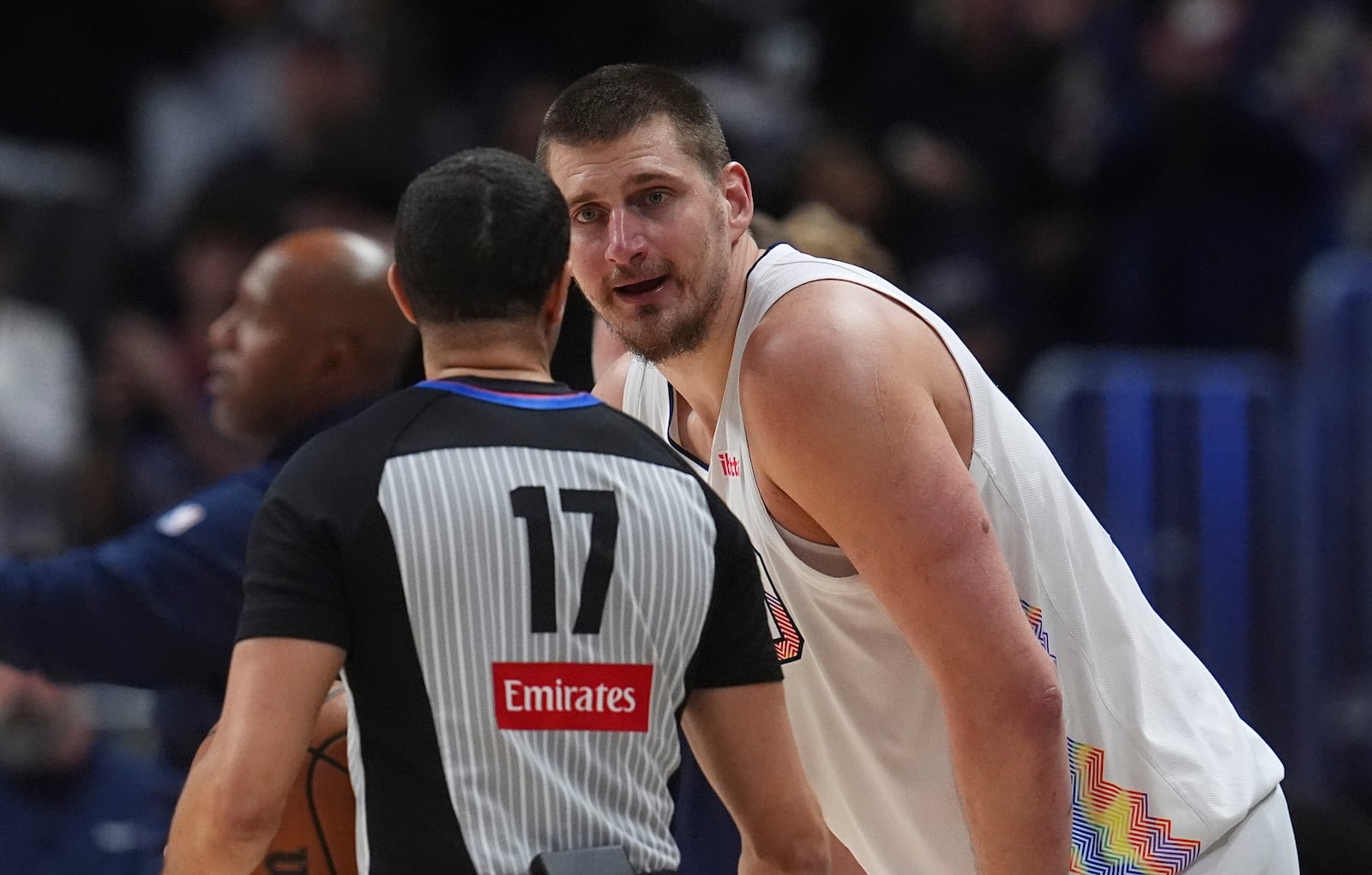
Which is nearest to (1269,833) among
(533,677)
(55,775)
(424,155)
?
(533,677)

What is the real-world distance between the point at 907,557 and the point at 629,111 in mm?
846

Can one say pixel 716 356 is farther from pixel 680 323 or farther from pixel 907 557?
pixel 907 557

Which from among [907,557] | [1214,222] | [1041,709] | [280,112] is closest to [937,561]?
[907,557]

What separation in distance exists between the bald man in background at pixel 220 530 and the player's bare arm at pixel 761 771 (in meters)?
1.26

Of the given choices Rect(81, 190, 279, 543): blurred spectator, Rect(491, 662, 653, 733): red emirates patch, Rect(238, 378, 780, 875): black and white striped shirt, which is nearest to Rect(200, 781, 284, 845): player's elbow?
Rect(238, 378, 780, 875): black and white striped shirt

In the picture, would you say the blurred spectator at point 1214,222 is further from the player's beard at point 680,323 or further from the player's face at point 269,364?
the player's beard at point 680,323

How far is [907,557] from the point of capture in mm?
2469

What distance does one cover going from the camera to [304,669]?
209 cm

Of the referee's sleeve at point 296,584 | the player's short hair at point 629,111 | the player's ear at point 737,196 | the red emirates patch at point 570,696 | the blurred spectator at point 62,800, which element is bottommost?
the blurred spectator at point 62,800

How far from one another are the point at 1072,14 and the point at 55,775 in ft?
18.7

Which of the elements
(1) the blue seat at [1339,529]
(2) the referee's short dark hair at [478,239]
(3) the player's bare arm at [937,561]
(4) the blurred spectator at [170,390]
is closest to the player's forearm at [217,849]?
(2) the referee's short dark hair at [478,239]

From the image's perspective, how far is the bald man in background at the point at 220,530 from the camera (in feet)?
10.9

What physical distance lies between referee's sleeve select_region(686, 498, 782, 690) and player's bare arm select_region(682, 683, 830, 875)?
0.02 metres

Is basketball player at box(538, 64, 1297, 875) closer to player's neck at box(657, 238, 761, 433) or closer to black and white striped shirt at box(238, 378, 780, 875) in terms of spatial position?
player's neck at box(657, 238, 761, 433)
